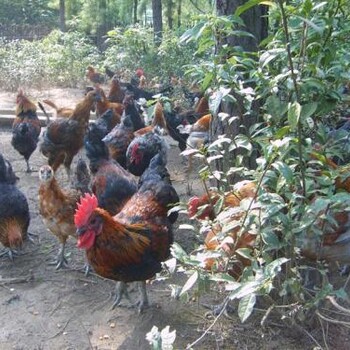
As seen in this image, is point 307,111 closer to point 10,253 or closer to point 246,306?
point 246,306

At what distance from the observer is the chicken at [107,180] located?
16.6 feet

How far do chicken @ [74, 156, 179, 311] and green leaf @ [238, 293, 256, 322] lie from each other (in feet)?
4.71

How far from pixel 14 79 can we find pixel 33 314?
35.3 feet

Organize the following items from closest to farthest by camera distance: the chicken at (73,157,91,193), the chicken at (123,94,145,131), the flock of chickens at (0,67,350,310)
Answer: the flock of chickens at (0,67,350,310), the chicken at (73,157,91,193), the chicken at (123,94,145,131)

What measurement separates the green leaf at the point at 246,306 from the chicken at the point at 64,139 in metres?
5.33

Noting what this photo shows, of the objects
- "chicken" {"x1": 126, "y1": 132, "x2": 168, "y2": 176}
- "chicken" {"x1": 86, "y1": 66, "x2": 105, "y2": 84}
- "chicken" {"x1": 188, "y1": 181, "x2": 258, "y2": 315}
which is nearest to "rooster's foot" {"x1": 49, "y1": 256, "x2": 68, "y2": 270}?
"chicken" {"x1": 126, "y1": 132, "x2": 168, "y2": 176}

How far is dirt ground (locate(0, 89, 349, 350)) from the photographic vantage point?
3.67 metres

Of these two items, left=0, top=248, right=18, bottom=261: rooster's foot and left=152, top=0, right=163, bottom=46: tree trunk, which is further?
left=152, top=0, right=163, bottom=46: tree trunk

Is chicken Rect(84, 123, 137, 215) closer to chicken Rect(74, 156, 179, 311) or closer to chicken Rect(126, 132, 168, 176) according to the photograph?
chicken Rect(126, 132, 168, 176)

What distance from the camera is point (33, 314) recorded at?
415 centimetres

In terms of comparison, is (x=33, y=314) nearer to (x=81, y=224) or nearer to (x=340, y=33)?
(x=81, y=224)

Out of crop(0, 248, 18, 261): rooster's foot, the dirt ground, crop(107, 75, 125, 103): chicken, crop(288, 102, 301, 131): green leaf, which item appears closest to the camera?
crop(288, 102, 301, 131): green leaf

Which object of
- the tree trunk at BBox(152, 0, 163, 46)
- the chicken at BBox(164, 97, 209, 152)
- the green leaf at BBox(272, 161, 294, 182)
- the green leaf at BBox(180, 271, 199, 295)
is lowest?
the chicken at BBox(164, 97, 209, 152)

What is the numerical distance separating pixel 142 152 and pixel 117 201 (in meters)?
0.93
